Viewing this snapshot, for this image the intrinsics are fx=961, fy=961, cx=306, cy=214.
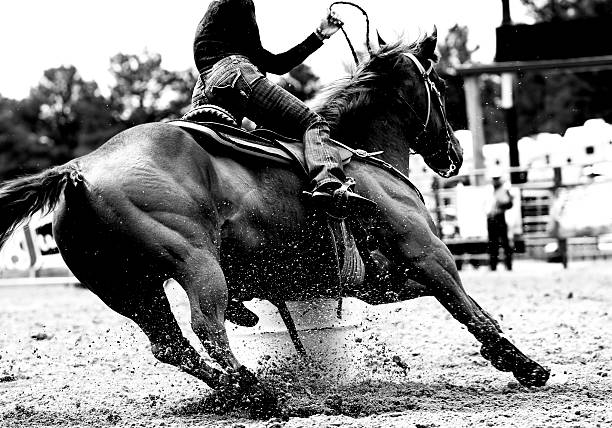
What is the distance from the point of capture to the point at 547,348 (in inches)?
263

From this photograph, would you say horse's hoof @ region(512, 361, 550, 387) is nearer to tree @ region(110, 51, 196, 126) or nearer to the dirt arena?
the dirt arena

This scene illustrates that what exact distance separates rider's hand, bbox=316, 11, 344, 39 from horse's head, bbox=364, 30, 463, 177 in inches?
11.1

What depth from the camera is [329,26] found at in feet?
18.7

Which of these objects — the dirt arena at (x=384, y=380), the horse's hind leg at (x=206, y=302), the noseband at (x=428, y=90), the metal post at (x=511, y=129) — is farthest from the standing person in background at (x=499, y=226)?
the horse's hind leg at (x=206, y=302)

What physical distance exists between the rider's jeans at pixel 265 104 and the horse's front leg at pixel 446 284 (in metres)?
0.46

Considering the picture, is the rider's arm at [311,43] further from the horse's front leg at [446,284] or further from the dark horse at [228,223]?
the horse's front leg at [446,284]

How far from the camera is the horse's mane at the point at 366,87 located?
5.52m

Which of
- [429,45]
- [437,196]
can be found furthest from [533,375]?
[437,196]

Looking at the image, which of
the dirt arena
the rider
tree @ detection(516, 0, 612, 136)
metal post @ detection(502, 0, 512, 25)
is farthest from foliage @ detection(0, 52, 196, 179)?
the rider

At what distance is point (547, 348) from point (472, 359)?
25.6 inches

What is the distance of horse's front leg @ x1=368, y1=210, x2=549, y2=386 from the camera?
5.00 m

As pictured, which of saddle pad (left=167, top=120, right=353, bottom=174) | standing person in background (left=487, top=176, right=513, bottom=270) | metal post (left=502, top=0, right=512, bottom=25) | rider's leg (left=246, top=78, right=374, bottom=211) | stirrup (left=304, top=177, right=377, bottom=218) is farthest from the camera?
metal post (left=502, top=0, right=512, bottom=25)

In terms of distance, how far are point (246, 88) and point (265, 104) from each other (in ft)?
0.44

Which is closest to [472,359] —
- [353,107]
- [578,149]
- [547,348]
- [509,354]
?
[547,348]
